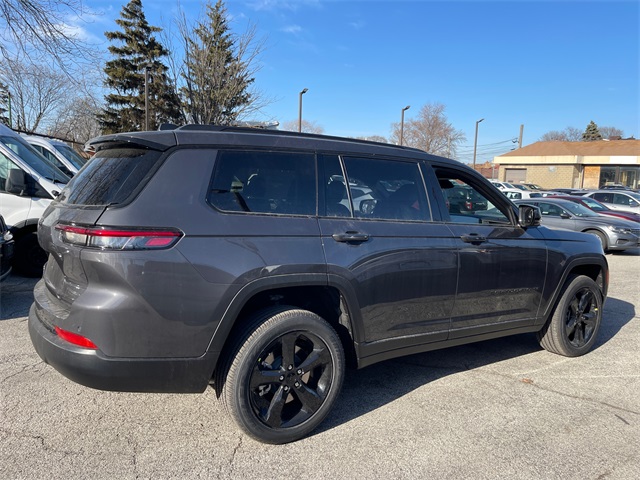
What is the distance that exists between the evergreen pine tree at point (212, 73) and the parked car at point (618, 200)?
14.4 metres

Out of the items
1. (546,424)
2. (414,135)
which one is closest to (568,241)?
(546,424)

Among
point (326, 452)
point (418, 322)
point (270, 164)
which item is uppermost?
point (270, 164)

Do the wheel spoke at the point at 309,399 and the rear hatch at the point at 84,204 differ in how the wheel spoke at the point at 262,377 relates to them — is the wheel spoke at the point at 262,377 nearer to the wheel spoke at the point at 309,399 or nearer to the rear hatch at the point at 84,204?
the wheel spoke at the point at 309,399

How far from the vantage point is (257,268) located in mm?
2717

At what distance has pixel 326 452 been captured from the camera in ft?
9.39

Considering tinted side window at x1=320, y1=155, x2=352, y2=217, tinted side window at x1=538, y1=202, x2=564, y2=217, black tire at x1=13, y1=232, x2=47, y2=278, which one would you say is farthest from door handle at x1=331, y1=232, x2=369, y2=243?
tinted side window at x1=538, y1=202, x2=564, y2=217

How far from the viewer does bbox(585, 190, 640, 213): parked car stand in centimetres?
1734

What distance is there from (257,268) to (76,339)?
1.04 meters

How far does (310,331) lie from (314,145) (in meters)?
1.25

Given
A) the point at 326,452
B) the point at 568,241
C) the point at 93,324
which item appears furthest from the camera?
the point at 568,241

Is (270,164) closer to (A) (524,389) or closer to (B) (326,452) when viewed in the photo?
(B) (326,452)

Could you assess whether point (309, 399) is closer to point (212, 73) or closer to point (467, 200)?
point (467, 200)

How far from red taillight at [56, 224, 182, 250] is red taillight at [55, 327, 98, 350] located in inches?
19.4

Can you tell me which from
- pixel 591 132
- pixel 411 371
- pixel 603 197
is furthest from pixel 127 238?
pixel 591 132
